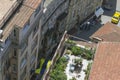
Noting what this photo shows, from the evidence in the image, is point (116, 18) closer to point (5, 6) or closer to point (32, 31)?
point (32, 31)

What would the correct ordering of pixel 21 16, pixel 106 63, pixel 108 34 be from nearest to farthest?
pixel 106 63
pixel 21 16
pixel 108 34

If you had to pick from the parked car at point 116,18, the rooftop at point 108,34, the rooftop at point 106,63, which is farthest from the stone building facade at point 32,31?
the rooftop at point 106,63

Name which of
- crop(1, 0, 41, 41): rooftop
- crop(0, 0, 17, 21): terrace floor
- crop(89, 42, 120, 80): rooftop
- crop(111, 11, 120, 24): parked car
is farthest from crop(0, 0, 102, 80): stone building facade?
crop(89, 42, 120, 80): rooftop

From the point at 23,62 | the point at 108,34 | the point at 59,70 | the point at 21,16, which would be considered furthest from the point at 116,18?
the point at 59,70

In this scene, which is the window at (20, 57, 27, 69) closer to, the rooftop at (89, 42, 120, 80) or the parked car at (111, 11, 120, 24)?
the rooftop at (89, 42, 120, 80)

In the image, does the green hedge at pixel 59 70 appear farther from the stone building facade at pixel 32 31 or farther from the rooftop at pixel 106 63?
the stone building facade at pixel 32 31

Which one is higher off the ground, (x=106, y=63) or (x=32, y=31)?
(x=32, y=31)
